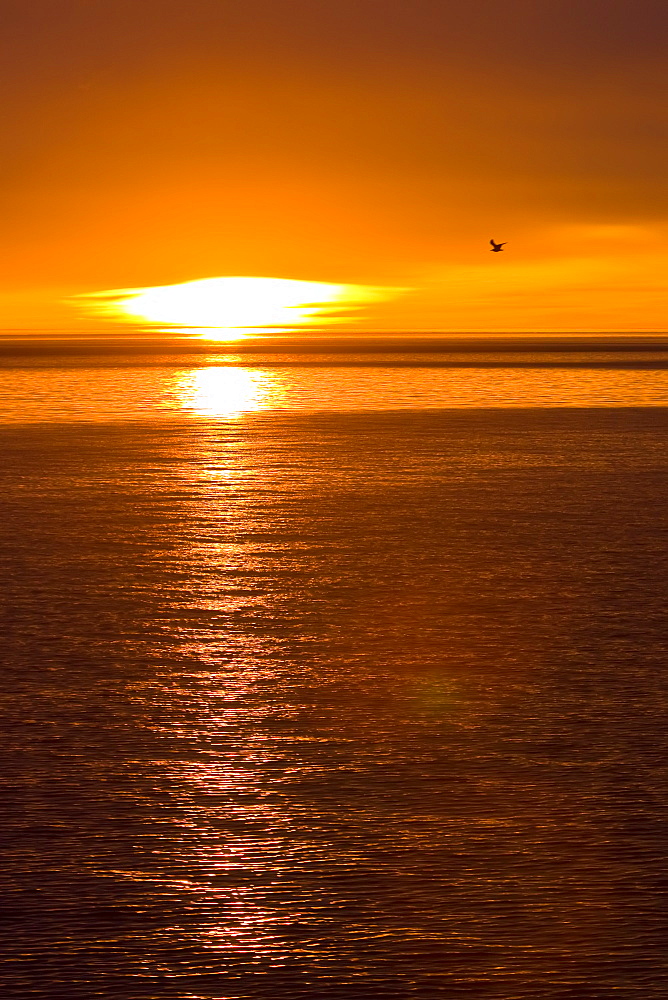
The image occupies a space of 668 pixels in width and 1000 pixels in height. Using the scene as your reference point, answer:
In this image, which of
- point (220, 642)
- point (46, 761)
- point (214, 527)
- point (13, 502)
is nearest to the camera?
point (46, 761)

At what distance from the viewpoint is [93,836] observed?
8.23 meters

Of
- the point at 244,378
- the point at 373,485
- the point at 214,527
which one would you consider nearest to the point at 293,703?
the point at 214,527

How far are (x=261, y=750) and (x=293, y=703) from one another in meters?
1.31

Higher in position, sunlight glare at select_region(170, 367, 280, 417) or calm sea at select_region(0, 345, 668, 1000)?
sunlight glare at select_region(170, 367, 280, 417)

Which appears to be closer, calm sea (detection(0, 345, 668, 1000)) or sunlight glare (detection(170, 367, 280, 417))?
calm sea (detection(0, 345, 668, 1000))

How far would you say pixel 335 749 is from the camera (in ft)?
32.7

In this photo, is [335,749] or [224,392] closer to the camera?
[335,749]

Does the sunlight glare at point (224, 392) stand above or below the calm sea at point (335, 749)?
above

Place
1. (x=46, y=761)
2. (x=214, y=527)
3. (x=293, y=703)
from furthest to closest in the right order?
(x=214, y=527) → (x=293, y=703) → (x=46, y=761)

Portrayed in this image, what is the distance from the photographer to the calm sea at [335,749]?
22.3ft

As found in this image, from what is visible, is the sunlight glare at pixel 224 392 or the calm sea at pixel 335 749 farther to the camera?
the sunlight glare at pixel 224 392

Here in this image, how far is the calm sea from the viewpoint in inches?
268

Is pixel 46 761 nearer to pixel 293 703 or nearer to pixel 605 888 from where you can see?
pixel 293 703

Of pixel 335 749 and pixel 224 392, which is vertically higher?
pixel 224 392
